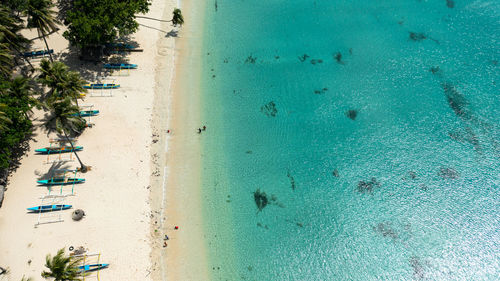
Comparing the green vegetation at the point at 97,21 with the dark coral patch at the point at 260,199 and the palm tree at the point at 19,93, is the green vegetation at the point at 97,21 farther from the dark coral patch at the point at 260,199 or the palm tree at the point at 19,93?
the dark coral patch at the point at 260,199

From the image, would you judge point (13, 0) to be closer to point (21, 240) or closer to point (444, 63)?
point (21, 240)

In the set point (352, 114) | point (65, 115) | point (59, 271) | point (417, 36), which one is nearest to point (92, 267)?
point (59, 271)

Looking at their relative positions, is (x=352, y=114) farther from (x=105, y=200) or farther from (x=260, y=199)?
(x=105, y=200)

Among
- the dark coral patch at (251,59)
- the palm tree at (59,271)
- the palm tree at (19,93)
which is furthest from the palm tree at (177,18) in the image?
the palm tree at (59,271)

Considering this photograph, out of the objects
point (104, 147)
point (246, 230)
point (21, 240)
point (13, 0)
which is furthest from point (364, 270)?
point (13, 0)

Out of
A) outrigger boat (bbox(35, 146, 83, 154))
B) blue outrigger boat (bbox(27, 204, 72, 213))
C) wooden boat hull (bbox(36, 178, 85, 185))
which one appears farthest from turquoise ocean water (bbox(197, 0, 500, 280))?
outrigger boat (bbox(35, 146, 83, 154))
